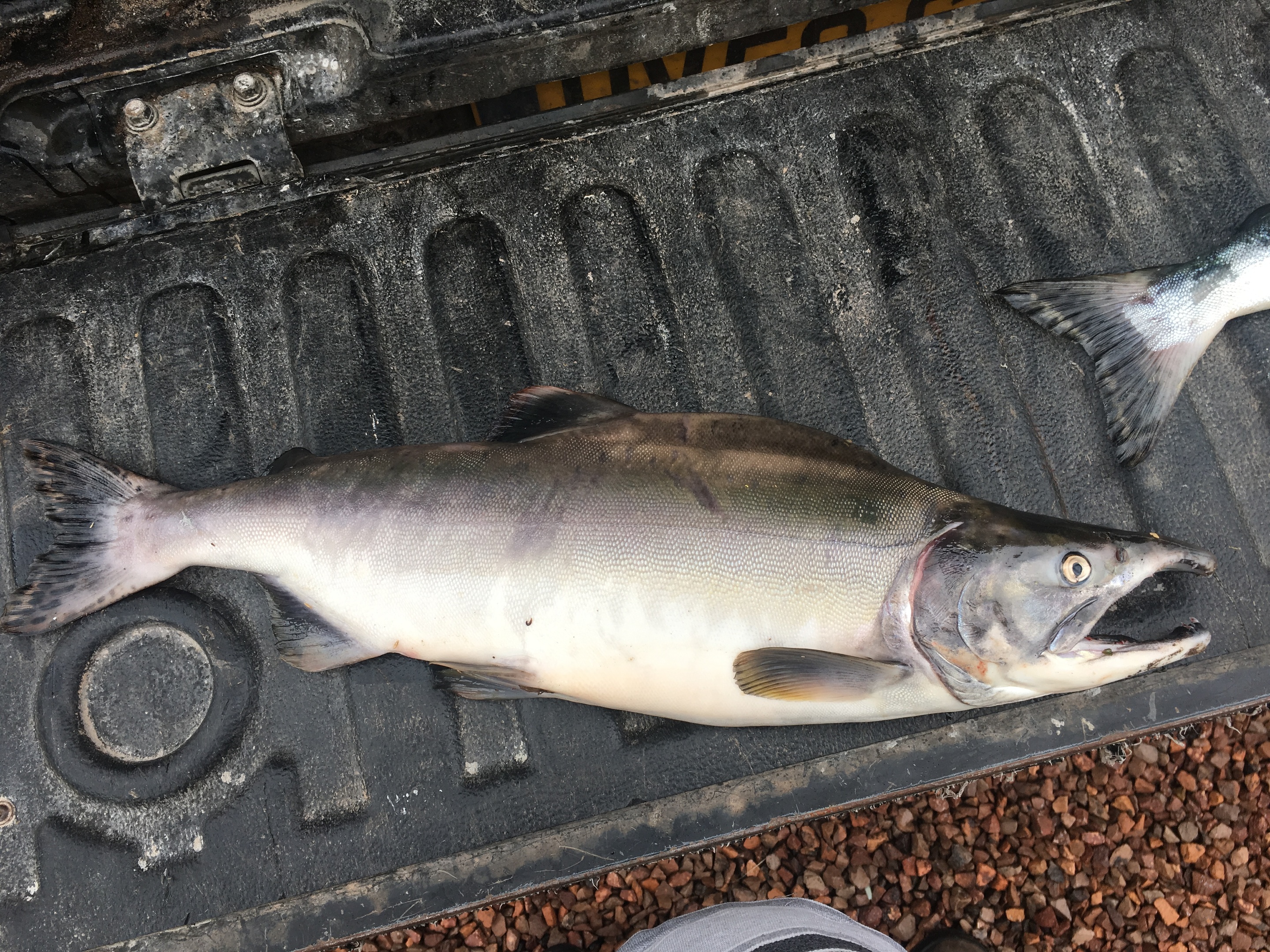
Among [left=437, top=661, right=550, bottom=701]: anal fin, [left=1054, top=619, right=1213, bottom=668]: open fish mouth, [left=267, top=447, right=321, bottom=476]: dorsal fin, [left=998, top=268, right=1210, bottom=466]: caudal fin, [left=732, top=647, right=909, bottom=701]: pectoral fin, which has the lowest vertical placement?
[left=1054, top=619, right=1213, bottom=668]: open fish mouth

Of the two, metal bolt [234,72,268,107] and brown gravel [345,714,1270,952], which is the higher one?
metal bolt [234,72,268,107]

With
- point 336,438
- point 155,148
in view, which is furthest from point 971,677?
point 155,148

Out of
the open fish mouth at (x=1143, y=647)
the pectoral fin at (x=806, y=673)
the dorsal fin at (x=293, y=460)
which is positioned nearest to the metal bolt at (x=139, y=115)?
the dorsal fin at (x=293, y=460)

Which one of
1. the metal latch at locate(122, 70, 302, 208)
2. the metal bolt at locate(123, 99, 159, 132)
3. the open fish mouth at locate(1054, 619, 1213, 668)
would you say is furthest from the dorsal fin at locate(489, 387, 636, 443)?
the metal bolt at locate(123, 99, 159, 132)

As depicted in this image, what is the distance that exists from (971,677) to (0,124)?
302 centimetres

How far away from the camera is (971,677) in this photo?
2104 millimetres

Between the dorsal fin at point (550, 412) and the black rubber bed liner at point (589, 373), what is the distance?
0.30 meters

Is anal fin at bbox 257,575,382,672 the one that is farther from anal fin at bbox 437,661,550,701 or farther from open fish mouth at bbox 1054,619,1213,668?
open fish mouth at bbox 1054,619,1213,668

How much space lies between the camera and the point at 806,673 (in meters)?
2.05

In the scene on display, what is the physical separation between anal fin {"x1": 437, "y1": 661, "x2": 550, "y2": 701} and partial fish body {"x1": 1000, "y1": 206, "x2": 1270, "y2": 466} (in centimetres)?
187

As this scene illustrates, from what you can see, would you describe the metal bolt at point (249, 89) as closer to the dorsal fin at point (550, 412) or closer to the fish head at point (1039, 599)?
the dorsal fin at point (550, 412)

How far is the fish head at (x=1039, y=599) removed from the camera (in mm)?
2041

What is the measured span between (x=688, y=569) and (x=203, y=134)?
1.92 metres

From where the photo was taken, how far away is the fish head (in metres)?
2.04
